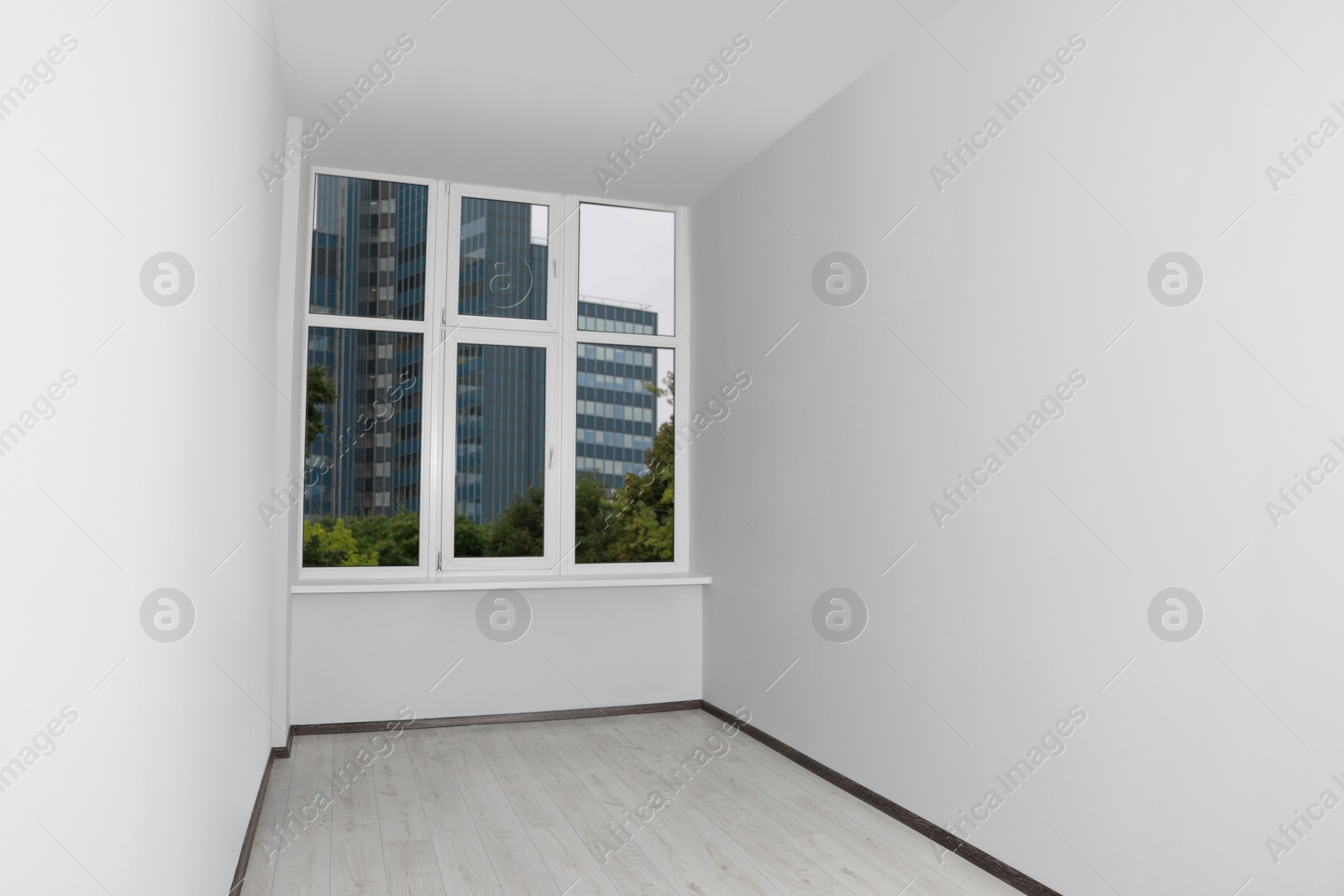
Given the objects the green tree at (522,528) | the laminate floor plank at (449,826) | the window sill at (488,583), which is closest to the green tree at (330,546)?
the window sill at (488,583)

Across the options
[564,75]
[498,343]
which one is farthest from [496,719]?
[564,75]

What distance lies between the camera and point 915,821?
3.32 metres

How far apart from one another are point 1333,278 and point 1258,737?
40.7 inches

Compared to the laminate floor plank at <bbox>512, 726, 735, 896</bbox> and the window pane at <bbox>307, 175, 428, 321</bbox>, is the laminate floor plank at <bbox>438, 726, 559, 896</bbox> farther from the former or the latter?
the window pane at <bbox>307, 175, 428, 321</bbox>

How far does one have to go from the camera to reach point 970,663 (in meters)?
3.07

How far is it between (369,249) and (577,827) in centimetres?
319

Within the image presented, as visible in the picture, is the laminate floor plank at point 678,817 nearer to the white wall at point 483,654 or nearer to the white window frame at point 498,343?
the white wall at point 483,654

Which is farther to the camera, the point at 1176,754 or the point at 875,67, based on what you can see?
the point at 875,67

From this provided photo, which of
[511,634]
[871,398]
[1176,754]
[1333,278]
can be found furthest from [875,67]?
[511,634]

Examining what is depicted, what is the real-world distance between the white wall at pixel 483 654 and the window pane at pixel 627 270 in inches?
62.1

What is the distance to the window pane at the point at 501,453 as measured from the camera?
5148mm

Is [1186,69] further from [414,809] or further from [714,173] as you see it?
[414,809]

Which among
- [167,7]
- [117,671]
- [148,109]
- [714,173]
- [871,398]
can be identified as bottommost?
[117,671]

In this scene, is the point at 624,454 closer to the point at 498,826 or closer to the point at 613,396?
the point at 613,396
